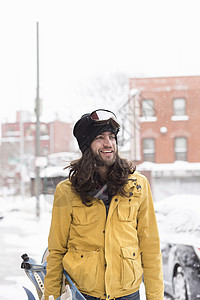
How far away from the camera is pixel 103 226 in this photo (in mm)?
1376

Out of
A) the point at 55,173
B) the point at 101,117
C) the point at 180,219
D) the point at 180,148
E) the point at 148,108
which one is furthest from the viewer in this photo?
the point at 180,148

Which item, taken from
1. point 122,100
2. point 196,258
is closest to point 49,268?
point 196,258

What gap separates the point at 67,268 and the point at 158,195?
125 inches

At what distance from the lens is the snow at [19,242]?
3.34m

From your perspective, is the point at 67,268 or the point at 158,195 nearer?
the point at 67,268

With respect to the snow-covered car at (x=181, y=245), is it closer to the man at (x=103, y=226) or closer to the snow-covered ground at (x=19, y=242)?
the snow-covered ground at (x=19, y=242)

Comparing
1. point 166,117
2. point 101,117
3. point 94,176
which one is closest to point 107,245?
point 94,176

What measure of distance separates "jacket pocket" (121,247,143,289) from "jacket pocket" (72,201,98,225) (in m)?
0.18

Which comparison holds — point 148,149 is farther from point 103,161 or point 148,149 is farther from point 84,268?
point 84,268

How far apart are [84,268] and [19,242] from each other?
3.46 m

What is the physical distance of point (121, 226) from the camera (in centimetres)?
137

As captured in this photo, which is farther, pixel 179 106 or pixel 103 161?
pixel 179 106

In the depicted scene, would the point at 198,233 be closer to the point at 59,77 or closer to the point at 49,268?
the point at 49,268

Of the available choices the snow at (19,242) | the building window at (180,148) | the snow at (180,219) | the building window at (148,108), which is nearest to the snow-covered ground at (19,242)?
the snow at (19,242)
